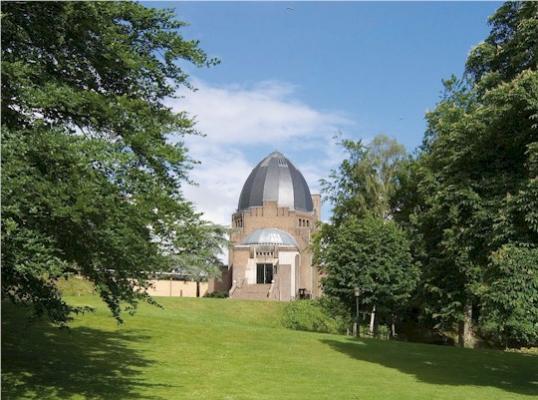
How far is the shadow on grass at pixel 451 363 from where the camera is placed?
61.6ft

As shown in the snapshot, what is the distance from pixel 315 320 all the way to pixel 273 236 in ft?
90.8

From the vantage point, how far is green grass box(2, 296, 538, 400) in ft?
48.3

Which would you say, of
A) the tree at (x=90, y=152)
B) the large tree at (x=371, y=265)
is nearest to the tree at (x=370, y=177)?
the large tree at (x=371, y=265)

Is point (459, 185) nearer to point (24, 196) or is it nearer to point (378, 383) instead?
point (378, 383)

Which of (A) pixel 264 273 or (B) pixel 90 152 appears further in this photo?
(A) pixel 264 273

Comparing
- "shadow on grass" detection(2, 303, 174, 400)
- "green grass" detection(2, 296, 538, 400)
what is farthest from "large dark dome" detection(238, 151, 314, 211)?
"shadow on grass" detection(2, 303, 174, 400)

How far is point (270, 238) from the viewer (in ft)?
230

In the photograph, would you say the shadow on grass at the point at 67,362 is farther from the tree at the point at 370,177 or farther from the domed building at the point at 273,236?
the domed building at the point at 273,236

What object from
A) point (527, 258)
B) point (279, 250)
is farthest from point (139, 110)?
point (279, 250)

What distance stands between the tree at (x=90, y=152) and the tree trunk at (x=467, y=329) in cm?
2641

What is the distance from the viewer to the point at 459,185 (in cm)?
1867

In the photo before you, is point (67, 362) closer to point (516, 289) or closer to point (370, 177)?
point (516, 289)

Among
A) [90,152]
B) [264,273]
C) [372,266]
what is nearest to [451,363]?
[372,266]

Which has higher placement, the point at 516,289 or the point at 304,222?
the point at 304,222
